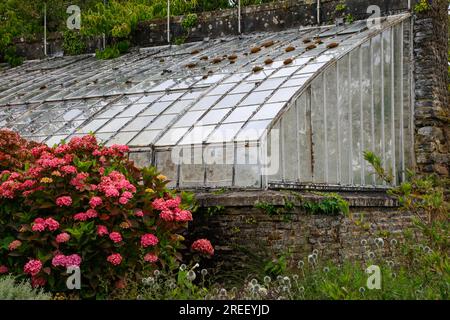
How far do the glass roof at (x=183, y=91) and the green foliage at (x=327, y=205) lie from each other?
118 cm

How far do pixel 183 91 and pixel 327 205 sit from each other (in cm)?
370

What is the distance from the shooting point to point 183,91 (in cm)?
1254

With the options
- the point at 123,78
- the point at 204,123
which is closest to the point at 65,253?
the point at 204,123

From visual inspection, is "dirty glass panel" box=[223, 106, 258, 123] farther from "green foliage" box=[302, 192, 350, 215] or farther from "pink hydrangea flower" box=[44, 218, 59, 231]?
"pink hydrangea flower" box=[44, 218, 59, 231]

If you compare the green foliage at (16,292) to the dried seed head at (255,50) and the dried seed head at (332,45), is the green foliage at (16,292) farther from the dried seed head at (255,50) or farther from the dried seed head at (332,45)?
the dried seed head at (255,50)

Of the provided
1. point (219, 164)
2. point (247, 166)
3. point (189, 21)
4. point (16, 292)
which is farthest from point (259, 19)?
point (16, 292)

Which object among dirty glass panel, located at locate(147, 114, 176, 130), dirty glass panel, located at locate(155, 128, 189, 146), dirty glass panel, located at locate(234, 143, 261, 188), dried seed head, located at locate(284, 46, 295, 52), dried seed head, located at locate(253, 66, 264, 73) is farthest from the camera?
dried seed head, located at locate(284, 46, 295, 52)

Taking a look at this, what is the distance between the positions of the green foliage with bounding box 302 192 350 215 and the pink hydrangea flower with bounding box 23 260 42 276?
3637 millimetres

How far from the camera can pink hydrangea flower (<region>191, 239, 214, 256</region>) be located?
358 inches

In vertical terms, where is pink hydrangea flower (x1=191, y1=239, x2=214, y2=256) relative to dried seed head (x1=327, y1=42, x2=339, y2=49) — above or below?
below

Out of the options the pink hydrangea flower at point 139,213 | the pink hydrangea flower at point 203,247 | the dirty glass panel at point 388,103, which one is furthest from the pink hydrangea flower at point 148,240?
the dirty glass panel at point 388,103

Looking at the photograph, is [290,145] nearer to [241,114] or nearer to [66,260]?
[241,114]

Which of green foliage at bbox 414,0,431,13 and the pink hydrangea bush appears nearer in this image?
the pink hydrangea bush

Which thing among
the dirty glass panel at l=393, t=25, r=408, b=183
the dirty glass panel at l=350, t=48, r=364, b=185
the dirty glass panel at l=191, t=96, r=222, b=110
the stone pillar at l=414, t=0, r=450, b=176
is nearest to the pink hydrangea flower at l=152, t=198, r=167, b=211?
the dirty glass panel at l=191, t=96, r=222, b=110
